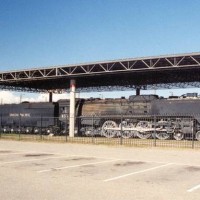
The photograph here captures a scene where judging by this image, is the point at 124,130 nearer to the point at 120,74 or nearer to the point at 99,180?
the point at 120,74

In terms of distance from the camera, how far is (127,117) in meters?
34.0

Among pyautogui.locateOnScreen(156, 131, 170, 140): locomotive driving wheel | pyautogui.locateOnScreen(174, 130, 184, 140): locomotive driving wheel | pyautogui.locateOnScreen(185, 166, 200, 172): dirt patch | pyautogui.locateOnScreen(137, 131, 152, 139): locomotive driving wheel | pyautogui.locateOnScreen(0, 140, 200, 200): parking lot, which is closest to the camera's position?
pyautogui.locateOnScreen(0, 140, 200, 200): parking lot

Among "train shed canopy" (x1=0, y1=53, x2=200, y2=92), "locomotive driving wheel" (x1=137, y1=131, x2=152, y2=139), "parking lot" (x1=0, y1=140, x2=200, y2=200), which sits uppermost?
"train shed canopy" (x1=0, y1=53, x2=200, y2=92)

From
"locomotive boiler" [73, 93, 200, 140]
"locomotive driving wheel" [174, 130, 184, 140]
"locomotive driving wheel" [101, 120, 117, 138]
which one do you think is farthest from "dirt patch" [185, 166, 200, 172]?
"locomotive driving wheel" [101, 120, 117, 138]

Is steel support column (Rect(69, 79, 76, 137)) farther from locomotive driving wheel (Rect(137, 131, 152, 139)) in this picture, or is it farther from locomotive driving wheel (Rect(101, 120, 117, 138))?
locomotive driving wheel (Rect(137, 131, 152, 139))

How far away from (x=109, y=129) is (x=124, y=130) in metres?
1.79

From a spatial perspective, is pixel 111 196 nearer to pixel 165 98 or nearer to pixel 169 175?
pixel 169 175

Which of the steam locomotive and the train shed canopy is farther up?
the train shed canopy

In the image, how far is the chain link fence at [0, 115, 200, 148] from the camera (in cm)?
3016

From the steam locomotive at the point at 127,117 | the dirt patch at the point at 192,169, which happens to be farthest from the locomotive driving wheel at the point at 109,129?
the dirt patch at the point at 192,169

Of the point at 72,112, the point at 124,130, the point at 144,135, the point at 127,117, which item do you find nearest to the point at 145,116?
the point at 127,117

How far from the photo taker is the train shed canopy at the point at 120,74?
105 ft

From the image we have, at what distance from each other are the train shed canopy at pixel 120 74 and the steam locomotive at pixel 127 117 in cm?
276

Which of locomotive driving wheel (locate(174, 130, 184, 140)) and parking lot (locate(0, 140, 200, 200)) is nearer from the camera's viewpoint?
parking lot (locate(0, 140, 200, 200))
